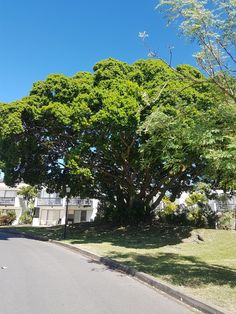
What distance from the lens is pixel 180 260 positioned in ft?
46.4

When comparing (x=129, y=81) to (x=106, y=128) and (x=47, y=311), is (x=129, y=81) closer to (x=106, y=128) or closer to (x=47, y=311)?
(x=106, y=128)

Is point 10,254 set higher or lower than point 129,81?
lower

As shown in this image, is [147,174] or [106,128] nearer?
[106,128]

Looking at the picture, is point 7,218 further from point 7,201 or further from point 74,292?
point 74,292

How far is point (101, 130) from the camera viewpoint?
2027cm

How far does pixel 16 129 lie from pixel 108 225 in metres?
10.8

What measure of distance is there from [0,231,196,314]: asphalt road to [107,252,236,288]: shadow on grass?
92 cm

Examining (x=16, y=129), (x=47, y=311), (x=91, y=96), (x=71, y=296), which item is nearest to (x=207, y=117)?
(x=71, y=296)

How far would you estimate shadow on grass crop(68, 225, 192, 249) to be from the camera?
20014 millimetres

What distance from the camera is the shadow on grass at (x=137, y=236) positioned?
20014 mm

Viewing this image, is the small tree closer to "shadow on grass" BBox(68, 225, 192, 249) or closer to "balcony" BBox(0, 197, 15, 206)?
"balcony" BBox(0, 197, 15, 206)

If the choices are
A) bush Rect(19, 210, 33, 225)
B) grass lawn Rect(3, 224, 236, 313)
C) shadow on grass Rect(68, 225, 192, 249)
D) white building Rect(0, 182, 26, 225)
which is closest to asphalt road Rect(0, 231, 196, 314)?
grass lawn Rect(3, 224, 236, 313)

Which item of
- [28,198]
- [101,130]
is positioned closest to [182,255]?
[101,130]

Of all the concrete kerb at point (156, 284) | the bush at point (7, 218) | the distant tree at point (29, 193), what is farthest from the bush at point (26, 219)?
the concrete kerb at point (156, 284)
